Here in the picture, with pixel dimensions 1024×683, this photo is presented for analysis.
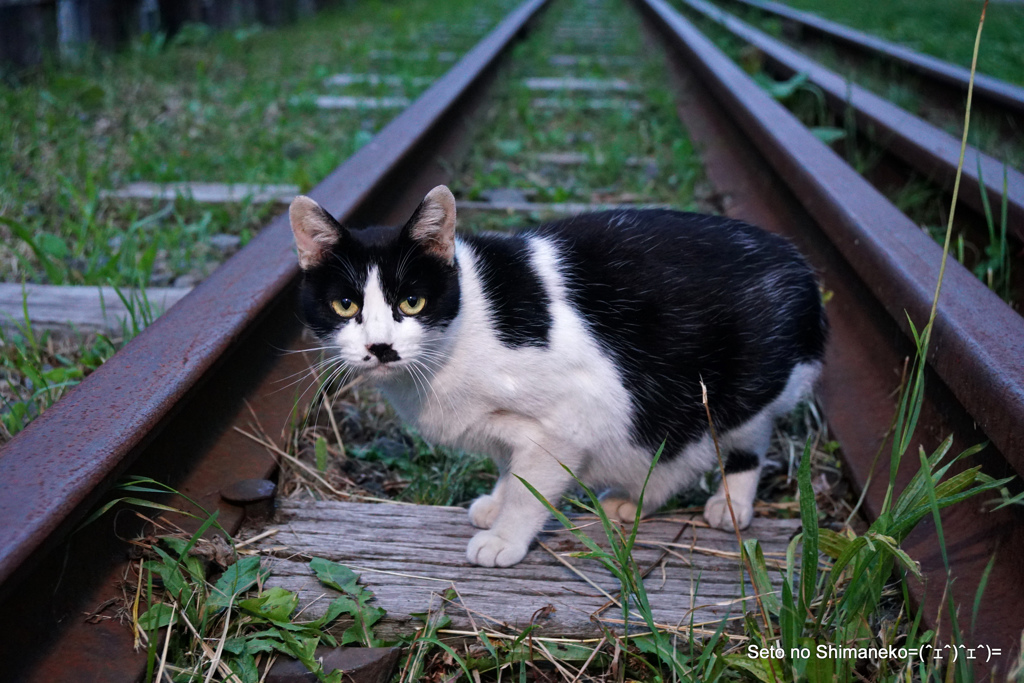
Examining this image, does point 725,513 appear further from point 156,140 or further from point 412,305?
point 156,140

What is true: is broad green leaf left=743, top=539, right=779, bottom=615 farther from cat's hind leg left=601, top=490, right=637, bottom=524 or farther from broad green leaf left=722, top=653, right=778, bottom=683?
cat's hind leg left=601, top=490, right=637, bottom=524

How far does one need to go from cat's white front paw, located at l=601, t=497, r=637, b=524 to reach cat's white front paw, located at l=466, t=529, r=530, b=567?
428 mm

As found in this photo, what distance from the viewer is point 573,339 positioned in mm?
2191

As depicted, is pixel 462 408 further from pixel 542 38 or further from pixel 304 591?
pixel 542 38

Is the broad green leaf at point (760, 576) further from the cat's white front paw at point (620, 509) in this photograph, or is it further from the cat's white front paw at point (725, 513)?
the cat's white front paw at point (620, 509)

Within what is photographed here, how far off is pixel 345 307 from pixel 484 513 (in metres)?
0.63

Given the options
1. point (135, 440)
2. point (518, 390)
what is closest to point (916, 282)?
point (518, 390)

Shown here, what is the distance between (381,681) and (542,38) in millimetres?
8214

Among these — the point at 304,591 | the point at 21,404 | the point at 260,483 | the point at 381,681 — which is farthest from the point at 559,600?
the point at 21,404

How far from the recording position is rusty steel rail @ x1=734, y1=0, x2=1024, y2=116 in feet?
14.9

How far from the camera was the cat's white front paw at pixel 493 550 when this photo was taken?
206 cm

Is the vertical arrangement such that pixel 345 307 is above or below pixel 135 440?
above

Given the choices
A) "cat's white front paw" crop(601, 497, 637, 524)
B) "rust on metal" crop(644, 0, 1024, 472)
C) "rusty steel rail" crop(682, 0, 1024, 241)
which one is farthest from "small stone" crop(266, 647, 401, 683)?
"rusty steel rail" crop(682, 0, 1024, 241)

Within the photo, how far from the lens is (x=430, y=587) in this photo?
1961mm
